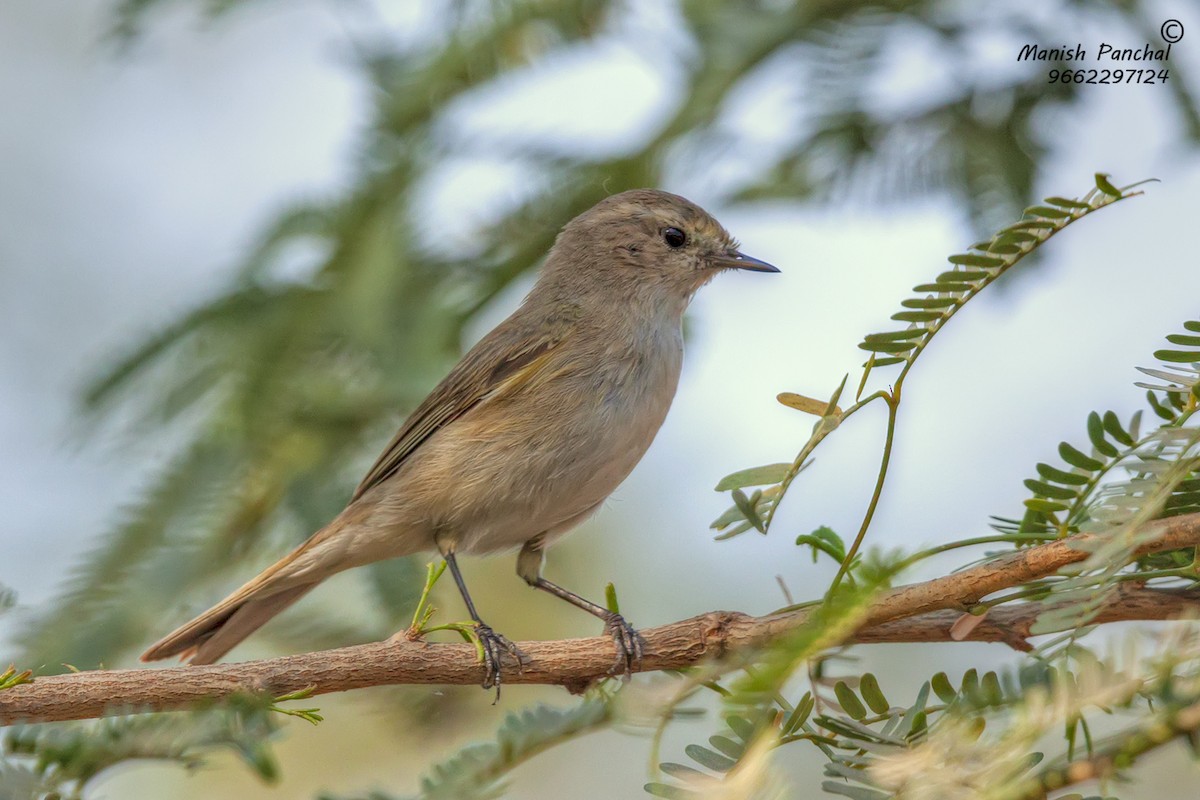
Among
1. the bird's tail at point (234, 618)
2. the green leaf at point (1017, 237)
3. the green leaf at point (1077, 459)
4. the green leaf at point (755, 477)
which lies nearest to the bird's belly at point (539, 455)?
the bird's tail at point (234, 618)

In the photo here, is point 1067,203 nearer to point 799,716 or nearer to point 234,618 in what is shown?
point 799,716

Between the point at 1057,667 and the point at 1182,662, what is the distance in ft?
0.86

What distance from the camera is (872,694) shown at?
183 centimetres

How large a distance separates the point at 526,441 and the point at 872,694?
7.85ft

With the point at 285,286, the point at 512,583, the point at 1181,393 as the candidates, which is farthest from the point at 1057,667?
the point at 512,583

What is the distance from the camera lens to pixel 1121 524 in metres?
1.45

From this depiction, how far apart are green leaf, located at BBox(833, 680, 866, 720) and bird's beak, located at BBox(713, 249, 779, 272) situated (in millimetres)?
2984

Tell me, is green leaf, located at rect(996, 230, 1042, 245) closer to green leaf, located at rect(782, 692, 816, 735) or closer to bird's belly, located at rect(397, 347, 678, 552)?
green leaf, located at rect(782, 692, 816, 735)

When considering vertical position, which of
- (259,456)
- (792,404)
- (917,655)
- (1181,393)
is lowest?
(917,655)

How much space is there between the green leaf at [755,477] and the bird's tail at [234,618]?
2114mm

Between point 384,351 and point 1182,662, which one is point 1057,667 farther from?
point 384,351

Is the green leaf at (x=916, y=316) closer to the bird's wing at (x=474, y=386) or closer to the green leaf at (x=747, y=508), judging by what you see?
the green leaf at (x=747, y=508)

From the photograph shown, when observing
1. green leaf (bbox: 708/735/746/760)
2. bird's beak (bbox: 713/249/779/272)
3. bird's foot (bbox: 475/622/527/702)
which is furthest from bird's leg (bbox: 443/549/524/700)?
bird's beak (bbox: 713/249/779/272)

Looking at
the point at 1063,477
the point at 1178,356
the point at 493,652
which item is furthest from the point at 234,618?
the point at 1178,356
